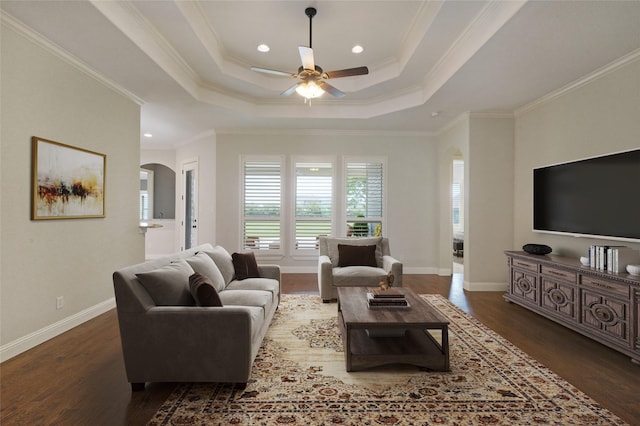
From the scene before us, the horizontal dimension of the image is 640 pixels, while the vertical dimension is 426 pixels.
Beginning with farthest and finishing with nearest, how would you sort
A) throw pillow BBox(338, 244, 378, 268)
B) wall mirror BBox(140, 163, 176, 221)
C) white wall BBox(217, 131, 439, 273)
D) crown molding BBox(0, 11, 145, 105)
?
1. wall mirror BBox(140, 163, 176, 221)
2. white wall BBox(217, 131, 439, 273)
3. throw pillow BBox(338, 244, 378, 268)
4. crown molding BBox(0, 11, 145, 105)

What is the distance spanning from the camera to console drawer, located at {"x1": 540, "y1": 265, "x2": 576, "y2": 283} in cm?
335

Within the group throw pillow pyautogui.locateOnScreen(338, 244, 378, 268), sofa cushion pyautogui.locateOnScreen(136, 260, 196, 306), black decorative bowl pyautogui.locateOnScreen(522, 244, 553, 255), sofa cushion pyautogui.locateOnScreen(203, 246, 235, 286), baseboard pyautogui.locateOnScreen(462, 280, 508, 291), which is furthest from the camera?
baseboard pyautogui.locateOnScreen(462, 280, 508, 291)

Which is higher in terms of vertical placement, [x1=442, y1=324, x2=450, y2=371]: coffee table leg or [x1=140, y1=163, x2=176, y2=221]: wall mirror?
[x1=140, y1=163, x2=176, y2=221]: wall mirror

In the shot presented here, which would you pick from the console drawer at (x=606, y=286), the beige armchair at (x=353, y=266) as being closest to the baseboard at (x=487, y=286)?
the beige armchair at (x=353, y=266)

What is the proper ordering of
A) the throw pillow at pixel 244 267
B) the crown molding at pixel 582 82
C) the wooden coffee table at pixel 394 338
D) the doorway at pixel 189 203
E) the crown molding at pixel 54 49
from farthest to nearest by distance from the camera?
the doorway at pixel 189 203 < the throw pillow at pixel 244 267 < the crown molding at pixel 582 82 < the crown molding at pixel 54 49 < the wooden coffee table at pixel 394 338

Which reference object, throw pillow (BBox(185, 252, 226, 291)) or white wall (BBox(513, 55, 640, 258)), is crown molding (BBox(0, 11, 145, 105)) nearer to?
throw pillow (BBox(185, 252, 226, 291))

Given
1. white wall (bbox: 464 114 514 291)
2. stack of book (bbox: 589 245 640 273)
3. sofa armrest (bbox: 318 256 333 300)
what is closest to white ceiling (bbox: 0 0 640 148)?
white wall (bbox: 464 114 514 291)

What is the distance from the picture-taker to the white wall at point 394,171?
6.50m

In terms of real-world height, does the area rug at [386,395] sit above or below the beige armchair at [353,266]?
below

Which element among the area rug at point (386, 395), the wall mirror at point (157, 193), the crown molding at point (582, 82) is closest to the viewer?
the area rug at point (386, 395)

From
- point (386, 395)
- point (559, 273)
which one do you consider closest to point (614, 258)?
point (559, 273)

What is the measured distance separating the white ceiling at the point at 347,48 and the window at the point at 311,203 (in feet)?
4.16

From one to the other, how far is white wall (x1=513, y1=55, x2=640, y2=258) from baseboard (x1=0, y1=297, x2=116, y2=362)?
5.80m

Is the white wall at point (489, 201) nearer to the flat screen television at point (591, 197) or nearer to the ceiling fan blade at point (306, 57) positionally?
the flat screen television at point (591, 197)
